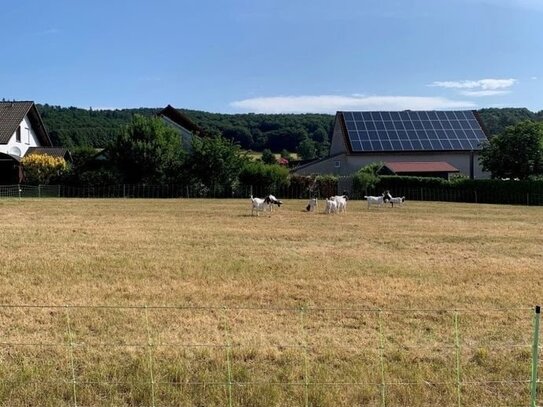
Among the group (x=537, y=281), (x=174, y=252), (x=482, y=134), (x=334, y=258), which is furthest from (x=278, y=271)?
(x=482, y=134)

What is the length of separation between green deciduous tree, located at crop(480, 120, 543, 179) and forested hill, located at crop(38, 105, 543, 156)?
1626 inches

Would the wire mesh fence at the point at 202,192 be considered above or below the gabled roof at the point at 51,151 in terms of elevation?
below

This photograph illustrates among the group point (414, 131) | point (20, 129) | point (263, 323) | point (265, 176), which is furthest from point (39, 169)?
point (263, 323)

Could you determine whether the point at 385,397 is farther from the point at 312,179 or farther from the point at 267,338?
the point at 312,179

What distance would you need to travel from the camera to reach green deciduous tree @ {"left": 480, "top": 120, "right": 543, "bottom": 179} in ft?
139

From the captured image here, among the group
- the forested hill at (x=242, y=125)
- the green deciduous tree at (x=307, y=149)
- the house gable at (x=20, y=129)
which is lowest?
the house gable at (x=20, y=129)

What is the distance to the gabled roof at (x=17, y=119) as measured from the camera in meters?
46.1

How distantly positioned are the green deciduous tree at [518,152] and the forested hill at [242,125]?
41.3m

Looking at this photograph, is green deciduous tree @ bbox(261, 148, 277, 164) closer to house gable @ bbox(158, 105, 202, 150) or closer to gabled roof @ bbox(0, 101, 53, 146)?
house gable @ bbox(158, 105, 202, 150)

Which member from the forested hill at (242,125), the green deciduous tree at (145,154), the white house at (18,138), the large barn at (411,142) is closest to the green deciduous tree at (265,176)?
the green deciduous tree at (145,154)

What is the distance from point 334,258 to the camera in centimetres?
1209

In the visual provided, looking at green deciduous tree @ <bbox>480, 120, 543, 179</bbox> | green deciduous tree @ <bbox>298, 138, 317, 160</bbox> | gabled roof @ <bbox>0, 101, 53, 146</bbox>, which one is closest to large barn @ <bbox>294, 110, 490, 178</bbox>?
green deciduous tree @ <bbox>480, 120, 543, 179</bbox>

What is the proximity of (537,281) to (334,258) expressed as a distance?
13.1 feet

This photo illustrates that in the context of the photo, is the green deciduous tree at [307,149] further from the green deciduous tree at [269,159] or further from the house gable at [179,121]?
the house gable at [179,121]
